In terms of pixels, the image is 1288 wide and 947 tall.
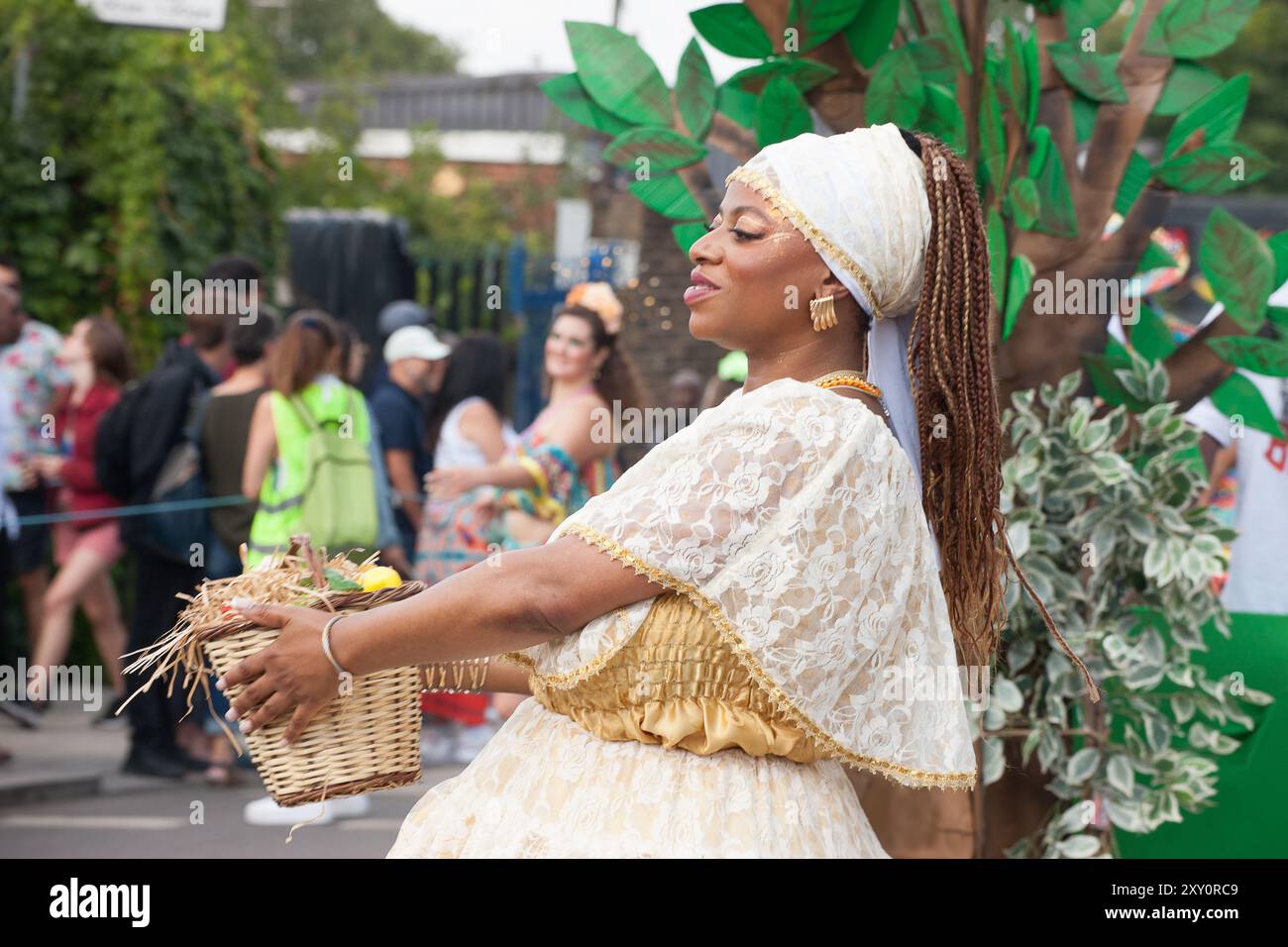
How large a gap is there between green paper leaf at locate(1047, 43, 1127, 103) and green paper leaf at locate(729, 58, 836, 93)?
0.56 metres

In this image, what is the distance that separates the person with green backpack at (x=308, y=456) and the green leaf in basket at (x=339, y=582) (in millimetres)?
4099

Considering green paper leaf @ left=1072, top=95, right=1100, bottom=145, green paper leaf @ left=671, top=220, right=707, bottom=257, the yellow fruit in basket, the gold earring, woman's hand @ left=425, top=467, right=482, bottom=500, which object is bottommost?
the yellow fruit in basket

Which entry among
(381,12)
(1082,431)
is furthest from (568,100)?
(381,12)

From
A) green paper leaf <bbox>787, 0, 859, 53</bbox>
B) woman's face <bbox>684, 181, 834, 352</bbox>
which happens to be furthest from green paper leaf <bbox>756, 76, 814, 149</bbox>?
woman's face <bbox>684, 181, 834, 352</bbox>

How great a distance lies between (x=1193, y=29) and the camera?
387cm

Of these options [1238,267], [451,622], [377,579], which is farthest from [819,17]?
[451,622]

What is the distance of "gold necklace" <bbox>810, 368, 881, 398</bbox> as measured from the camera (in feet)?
7.42

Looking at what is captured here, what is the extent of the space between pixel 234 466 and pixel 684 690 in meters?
5.11

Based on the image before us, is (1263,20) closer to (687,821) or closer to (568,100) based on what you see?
(568,100)

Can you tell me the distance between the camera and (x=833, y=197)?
226cm

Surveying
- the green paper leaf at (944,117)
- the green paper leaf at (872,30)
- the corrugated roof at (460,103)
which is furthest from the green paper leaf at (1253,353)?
Result: the corrugated roof at (460,103)

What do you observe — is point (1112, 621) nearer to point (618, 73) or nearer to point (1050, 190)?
point (1050, 190)

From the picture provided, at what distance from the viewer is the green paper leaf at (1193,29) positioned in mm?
3824

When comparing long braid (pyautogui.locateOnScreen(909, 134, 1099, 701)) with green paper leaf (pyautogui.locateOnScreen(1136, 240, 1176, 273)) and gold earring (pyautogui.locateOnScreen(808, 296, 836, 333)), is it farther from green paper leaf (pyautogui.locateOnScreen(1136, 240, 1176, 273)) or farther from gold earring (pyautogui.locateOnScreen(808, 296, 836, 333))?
green paper leaf (pyautogui.locateOnScreen(1136, 240, 1176, 273))
